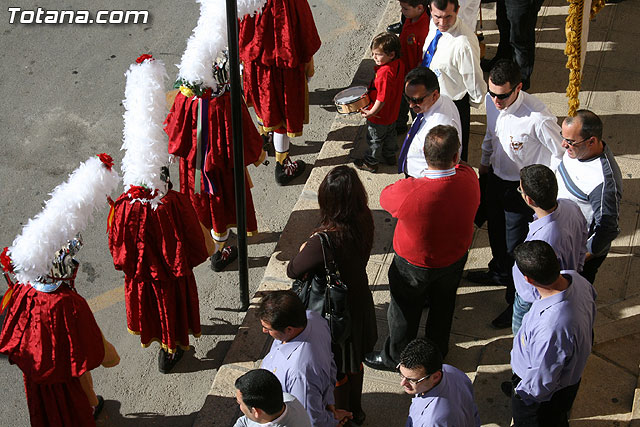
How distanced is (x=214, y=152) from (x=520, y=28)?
3.28m

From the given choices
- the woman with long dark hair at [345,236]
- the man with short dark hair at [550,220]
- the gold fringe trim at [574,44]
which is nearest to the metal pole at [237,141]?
the woman with long dark hair at [345,236]

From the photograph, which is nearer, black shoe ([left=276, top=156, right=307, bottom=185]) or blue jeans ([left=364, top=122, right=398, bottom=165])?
blue jeans ([left=364, top=122, right=398, bottom=165])

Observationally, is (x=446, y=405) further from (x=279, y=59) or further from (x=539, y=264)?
(x=279, y=59)

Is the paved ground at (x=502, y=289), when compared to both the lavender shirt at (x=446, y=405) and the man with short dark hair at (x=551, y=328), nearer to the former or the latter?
the man with short dark hair at (x=551, y=328)

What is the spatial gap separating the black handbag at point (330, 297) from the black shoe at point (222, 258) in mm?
2265

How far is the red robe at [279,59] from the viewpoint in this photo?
727 centimetres

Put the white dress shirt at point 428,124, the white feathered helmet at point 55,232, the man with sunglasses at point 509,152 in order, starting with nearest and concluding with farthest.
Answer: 1. the white feathered helmet at point 55,232
2. the man with sunglasses at point 509,152
3. the white dress shirt at point 428,124

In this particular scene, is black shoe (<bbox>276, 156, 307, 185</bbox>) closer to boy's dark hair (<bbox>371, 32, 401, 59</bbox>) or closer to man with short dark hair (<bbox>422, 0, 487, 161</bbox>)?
boy's dark hair (<bbox>371, 32, 401, 59</bbox>)

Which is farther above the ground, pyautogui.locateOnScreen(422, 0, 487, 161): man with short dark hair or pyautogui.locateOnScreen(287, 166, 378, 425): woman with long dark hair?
pyautogui.locateOnScreen(422, 0, 487, 161): man with short dark hair

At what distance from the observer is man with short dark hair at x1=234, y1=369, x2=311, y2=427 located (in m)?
4.01

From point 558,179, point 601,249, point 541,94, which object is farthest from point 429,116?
point 541,94

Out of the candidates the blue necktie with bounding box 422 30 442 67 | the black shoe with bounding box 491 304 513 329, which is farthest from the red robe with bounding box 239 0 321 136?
the black shoe with bounding box 491 304 513 329

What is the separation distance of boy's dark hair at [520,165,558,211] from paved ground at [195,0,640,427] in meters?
1.33

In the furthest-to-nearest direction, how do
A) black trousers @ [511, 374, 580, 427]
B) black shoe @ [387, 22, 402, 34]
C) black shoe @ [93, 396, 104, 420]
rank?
black shoe @ [387, 22, 402, 34] < black shoe @ [93, 396, 104, 420] < black trousers @ [511, 374, 580, 427]
